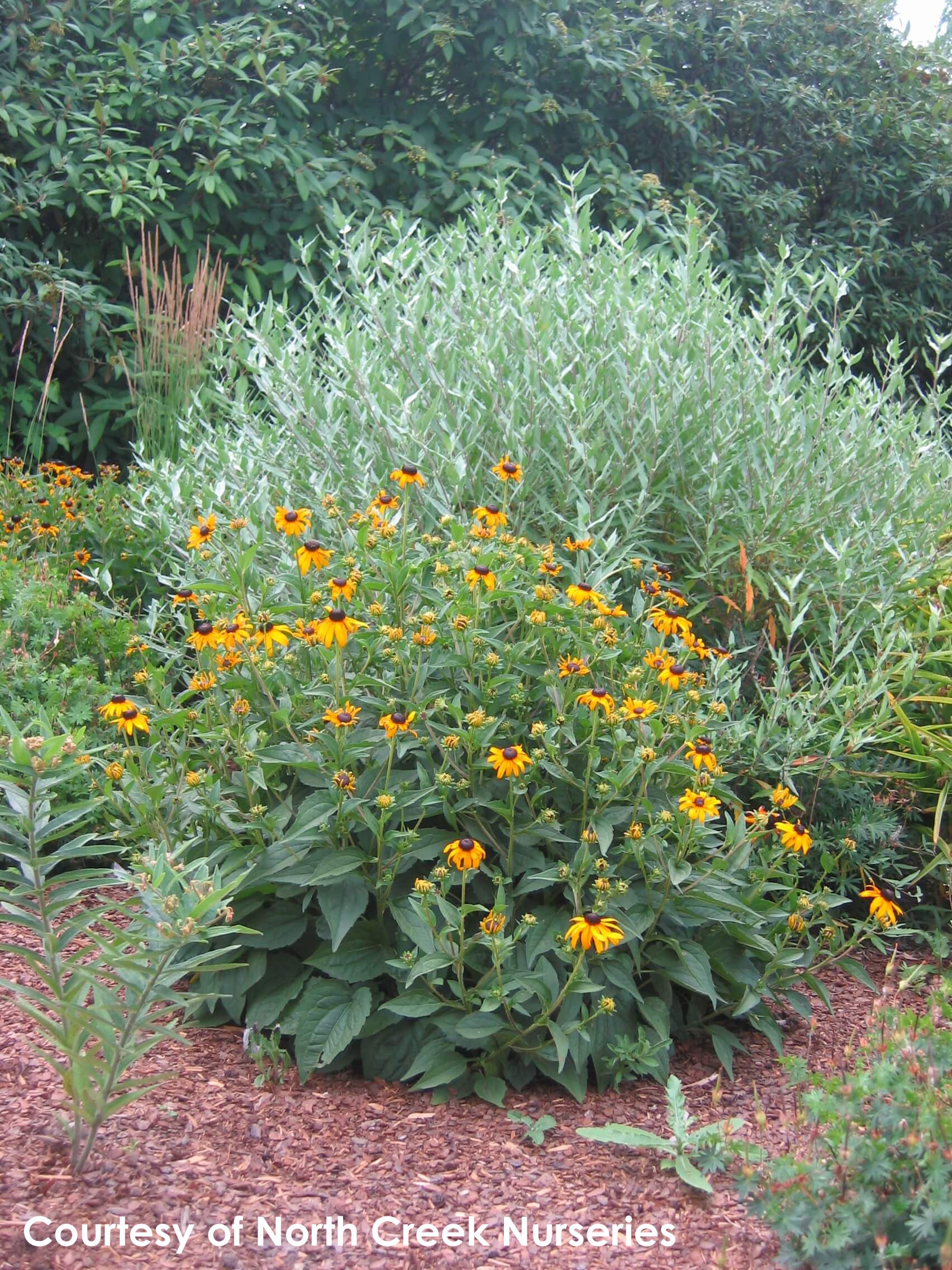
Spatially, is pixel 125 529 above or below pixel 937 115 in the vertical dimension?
below

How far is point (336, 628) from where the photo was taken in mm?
2158

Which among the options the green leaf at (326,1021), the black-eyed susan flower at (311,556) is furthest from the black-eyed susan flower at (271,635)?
the green leaf at (326,1021)

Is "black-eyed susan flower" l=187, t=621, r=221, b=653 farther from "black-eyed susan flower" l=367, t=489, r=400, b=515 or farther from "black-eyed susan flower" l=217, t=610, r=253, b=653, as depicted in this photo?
"black-eyed susan flower" l=367, t=489, r=400, b=515

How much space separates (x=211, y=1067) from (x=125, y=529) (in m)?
2.74

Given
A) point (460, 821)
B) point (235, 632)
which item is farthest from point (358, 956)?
point (235, 632)

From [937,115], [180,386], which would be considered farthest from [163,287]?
[937,115]

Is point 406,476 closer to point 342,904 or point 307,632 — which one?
point 307,632

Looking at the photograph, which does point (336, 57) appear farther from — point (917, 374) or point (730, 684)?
point (730, 684)

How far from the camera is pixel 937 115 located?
8062 mm

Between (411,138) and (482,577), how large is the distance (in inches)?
183

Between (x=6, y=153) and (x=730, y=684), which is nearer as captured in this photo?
(x=730, y=684)

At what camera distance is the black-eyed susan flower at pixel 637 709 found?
228 centimetres

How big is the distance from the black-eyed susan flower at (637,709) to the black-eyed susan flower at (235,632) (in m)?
0.77

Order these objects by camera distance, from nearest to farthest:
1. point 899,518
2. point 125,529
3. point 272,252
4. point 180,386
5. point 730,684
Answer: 1. point 730,684
2. point 899,518
3. point 125,529
4. point 180,386
5. point 272,252
